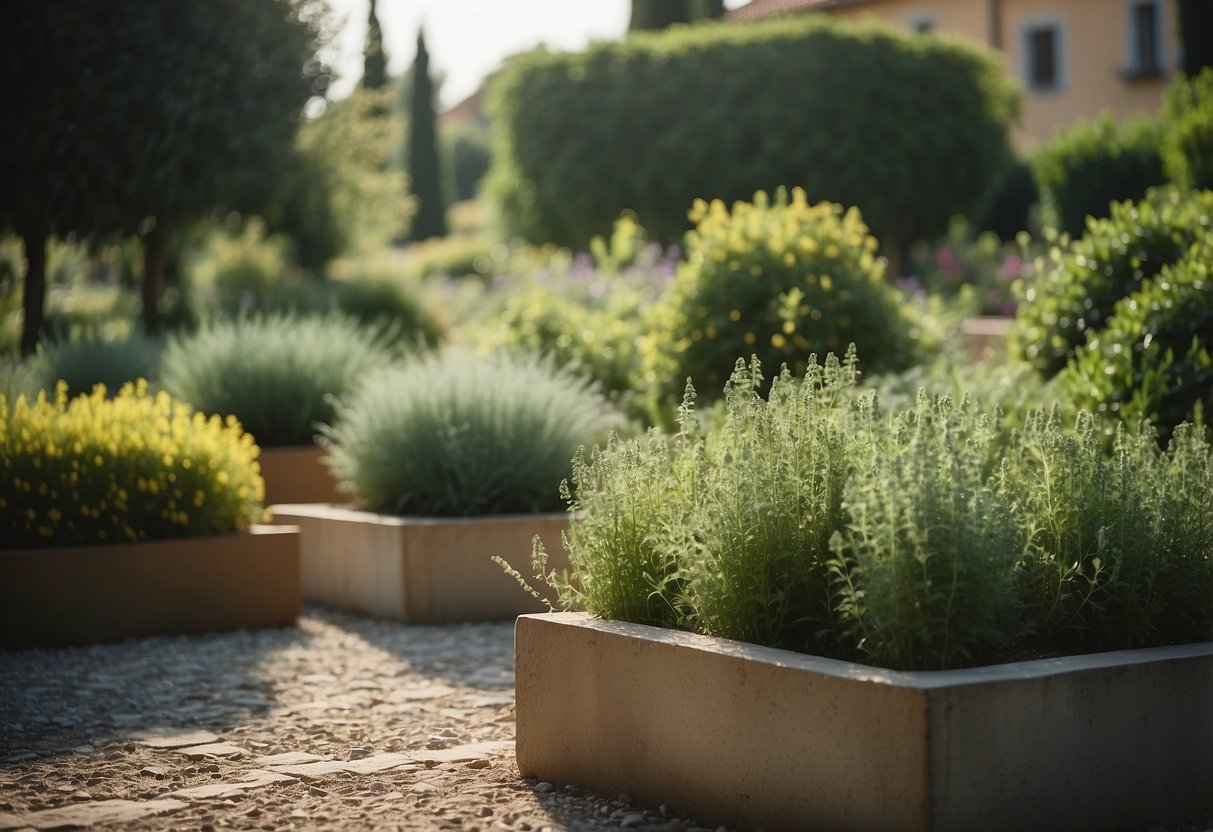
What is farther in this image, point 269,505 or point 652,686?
point 269,505

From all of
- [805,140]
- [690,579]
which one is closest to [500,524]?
[690,579]

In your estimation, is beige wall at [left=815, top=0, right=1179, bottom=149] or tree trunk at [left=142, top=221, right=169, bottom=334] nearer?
tree trunk at [left=142, top=221, right=169, bottom=334]

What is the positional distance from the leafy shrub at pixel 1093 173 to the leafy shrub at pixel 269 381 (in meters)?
10.8

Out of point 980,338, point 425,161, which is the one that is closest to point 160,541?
point 980,338

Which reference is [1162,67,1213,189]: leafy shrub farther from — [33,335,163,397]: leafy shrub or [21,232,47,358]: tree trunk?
[21,232,47,358]: tree trunk

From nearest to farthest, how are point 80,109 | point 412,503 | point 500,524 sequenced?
point 500,524 < point 412,503 < point 80,109

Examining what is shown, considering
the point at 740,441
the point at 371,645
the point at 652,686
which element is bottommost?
the point at 371,645

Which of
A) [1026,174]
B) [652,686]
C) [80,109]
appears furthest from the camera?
[1026,174]

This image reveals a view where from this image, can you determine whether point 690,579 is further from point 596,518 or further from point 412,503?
point 412,503

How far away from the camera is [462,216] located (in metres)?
46.0

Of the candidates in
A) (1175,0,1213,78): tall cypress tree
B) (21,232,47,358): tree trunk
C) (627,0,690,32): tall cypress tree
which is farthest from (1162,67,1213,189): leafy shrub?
(627,0,690,32): tall cypress tree

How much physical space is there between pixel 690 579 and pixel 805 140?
14.2 meters

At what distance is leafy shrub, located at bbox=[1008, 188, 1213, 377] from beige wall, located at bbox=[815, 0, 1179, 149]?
72.6 ft

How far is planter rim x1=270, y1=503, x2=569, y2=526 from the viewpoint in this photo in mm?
6754
